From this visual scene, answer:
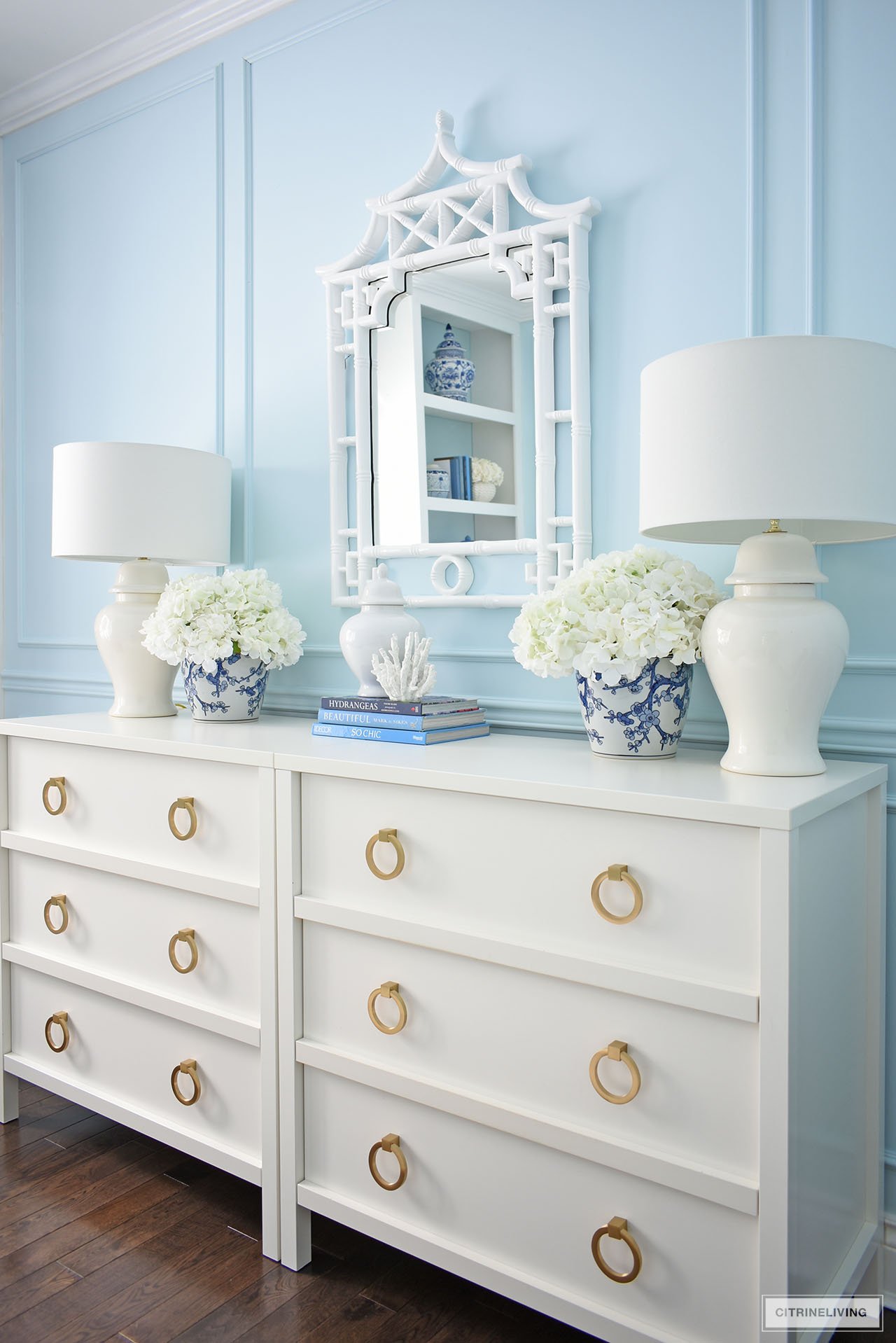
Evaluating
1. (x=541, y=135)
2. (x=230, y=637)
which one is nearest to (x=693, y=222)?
(x=541, y=135)

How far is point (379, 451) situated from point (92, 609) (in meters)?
1.12

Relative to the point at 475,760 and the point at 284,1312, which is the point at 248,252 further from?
the point at 284,1312

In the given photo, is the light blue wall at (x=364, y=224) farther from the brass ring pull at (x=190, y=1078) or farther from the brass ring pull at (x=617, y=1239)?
the brass ring pull at (x=190, y=1078)

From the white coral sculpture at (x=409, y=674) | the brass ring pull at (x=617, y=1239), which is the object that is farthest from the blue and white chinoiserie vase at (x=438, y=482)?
the brass ring pull at (x=617, y=1239)

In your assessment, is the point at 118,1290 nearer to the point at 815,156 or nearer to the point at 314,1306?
the point at 314,1306

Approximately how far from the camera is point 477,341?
6.42 feet

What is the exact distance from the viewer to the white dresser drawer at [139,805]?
1.73 m

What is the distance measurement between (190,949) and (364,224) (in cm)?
155

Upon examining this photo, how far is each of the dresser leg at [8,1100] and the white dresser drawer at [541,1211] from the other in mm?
884

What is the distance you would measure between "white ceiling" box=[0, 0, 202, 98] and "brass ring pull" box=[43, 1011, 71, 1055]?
7.79 feet

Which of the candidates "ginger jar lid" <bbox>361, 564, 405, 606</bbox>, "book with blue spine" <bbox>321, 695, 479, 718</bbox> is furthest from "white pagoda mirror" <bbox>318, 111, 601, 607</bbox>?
"book with blue spine" <bbox>321, 695, 479, 718</bbox>

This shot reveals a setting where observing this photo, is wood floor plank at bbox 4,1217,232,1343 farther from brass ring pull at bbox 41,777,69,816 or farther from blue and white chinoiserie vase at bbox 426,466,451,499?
blue and white chinoiserie vase at bbox 426,466,451,499

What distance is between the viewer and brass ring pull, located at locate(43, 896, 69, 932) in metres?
2.02

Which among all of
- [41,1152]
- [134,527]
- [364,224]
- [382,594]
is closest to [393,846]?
[382,594]
